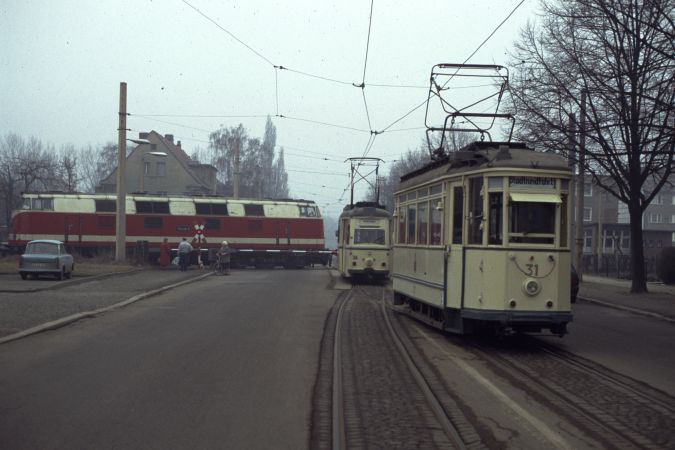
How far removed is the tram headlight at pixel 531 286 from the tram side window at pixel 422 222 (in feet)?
9.90

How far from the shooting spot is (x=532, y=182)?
39.4 feet

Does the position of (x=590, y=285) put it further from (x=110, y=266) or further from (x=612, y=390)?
(x=612, y=390)

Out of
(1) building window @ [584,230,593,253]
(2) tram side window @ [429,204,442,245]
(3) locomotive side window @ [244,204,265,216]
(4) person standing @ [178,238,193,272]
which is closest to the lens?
(2) tram side window @ [429,204,442,245]

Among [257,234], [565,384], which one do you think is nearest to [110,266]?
[257,234]

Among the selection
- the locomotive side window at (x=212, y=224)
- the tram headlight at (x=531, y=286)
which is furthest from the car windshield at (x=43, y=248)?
the tram headlight at (x=531, y=286)

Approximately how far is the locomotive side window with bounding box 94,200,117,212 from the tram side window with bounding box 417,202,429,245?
32218 mm

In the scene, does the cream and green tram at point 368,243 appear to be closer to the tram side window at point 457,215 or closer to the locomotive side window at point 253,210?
the tram side window at point 457,215

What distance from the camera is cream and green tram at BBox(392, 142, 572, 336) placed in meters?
11.8

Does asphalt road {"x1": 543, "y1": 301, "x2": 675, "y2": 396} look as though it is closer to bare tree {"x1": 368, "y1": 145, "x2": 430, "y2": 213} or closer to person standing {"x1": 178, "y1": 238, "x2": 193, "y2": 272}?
person standing {"x1": 178, "y1": 238, "x2": 193, "y2": 272}

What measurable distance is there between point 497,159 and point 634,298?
14579 millimetres

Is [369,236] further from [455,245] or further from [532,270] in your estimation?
[532,270]

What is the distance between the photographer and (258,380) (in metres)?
9.14

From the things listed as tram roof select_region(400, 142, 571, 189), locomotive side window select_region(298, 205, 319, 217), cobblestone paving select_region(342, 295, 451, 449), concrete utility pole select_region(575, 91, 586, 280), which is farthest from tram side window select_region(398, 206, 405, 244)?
locomotive side window select_region(298, 205, 319, 217)

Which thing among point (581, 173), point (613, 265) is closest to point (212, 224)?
point (613, 265)
